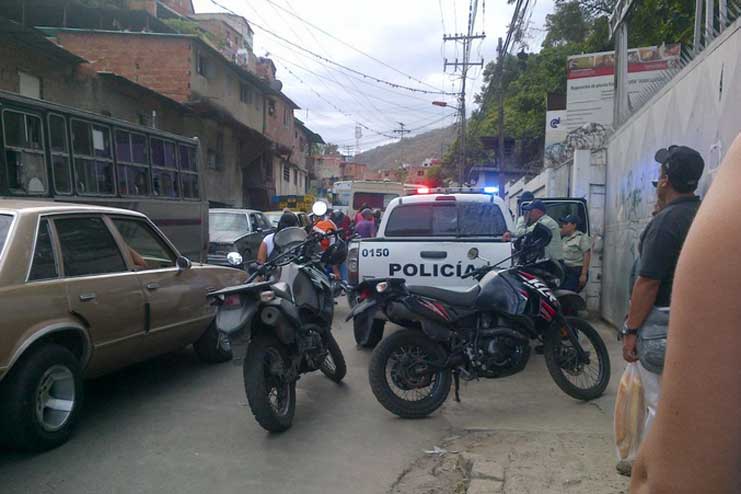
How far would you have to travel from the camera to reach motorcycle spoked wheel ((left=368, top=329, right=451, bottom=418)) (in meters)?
4.80

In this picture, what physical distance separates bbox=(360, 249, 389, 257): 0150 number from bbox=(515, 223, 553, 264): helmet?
5.50 ft

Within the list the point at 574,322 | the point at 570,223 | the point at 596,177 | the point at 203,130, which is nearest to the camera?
the point at 574,322

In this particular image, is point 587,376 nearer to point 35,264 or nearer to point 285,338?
point 285,338

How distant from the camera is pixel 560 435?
439 cm

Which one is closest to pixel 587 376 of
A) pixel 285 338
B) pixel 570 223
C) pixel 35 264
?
pixel 285 338

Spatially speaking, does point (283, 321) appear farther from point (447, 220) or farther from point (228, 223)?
point (228, 223)

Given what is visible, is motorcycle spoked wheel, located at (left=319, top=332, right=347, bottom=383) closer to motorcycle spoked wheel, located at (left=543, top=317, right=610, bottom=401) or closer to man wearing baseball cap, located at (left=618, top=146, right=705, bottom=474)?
motorcycle spoked wheel, located at (left=543, top=317, right=610, bottom=401)

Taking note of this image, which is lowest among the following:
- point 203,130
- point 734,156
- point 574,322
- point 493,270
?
point 574,322

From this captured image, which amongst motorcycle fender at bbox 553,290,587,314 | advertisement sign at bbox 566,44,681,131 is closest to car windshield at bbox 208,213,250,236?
motorcycle fender at bbox 553,290,587,314

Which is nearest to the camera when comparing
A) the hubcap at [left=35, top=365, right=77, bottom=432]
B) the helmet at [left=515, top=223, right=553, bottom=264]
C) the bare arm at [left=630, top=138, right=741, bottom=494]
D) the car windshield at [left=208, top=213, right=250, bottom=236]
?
the bare arm at [left=630, top=138, right=741, bottom=494]

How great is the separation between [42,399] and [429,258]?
3.83m

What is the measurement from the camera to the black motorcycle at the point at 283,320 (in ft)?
14.2

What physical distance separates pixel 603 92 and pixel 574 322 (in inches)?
735

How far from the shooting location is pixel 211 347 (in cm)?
632
